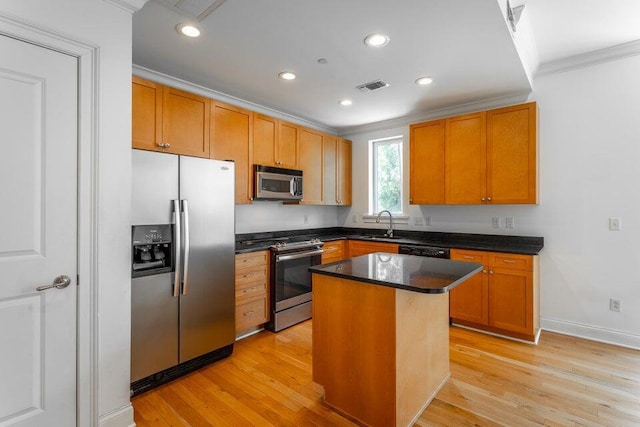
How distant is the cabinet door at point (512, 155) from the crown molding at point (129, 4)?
10.9 feet

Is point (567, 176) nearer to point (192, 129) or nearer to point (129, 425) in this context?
point (192, 129)

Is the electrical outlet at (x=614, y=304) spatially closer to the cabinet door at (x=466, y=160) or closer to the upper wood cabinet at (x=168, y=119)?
the cabinet door at (x=466, y=160)

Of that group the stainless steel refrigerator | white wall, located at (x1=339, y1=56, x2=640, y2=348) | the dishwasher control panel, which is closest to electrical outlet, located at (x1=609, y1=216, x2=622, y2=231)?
white wall, located at (x1=339, y1=56, x2=640, y2=348)

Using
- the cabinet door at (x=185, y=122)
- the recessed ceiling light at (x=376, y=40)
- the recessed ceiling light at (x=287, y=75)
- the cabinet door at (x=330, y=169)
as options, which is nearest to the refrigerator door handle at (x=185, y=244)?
the cabinet door at (x=185, y=122)

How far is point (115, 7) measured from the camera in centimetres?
181

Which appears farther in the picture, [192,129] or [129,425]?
[192,129]

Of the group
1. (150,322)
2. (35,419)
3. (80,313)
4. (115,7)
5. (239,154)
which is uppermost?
(115,7)

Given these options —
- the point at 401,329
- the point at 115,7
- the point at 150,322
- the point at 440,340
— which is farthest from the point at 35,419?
the point at 440,340

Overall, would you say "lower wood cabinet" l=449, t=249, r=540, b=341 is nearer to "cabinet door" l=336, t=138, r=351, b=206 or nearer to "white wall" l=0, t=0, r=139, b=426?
"cabinet door" l=336, t=138, r=351, b=206

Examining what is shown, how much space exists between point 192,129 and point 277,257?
1532 millimetres

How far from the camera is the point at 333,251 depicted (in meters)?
4.25

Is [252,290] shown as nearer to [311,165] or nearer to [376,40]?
[311,165]

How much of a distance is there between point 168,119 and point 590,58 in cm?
408

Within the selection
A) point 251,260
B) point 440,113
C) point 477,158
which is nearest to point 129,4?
point 251,260
